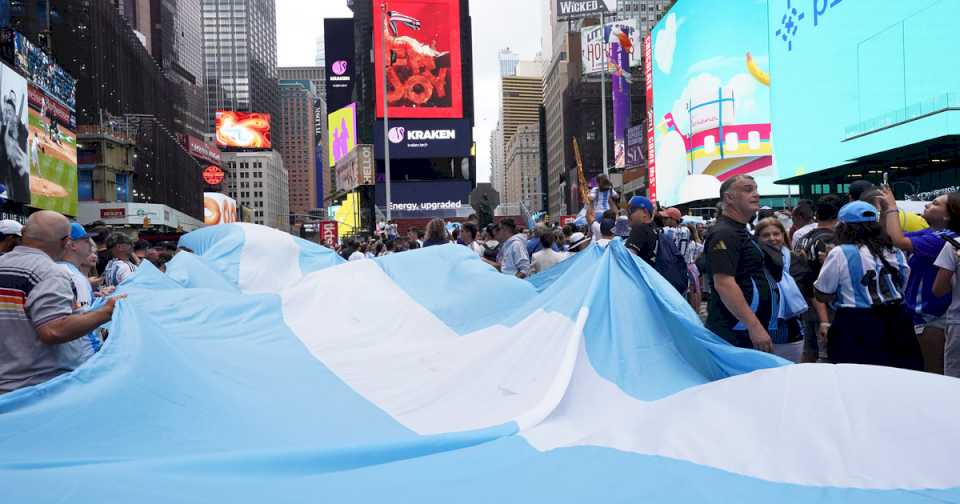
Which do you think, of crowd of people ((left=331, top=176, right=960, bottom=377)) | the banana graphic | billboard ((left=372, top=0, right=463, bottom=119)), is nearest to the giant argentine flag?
crowd of people ((left=331, top=176, right=960, bottom=377))

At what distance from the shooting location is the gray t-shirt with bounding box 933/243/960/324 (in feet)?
16.1

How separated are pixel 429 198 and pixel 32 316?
7016cm

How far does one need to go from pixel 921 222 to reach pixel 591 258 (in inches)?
127

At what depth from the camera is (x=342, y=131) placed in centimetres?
9038

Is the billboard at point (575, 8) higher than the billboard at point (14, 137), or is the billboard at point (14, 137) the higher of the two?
the billboard at point (575, 8)

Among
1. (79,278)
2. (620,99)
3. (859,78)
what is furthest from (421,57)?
(79,278)

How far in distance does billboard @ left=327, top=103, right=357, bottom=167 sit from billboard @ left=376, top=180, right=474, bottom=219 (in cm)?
1457

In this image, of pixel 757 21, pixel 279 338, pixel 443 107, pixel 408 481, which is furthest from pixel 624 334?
pixel 443 107

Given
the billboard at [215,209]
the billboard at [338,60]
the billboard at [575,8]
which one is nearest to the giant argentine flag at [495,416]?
the billboard at [338,60]

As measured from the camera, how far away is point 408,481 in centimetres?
301

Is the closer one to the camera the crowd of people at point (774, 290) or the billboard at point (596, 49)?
the crowd of people at point (774, 290)

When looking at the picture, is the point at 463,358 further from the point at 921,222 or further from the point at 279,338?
the point at 921,222

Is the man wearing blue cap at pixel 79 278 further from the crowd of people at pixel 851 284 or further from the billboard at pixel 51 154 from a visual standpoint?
the billboard at pixel 51 154

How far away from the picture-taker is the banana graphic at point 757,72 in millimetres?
53812
